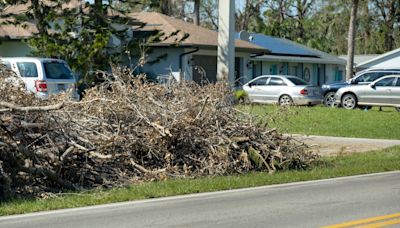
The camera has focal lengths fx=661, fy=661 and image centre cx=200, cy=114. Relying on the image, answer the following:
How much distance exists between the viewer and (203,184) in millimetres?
11680

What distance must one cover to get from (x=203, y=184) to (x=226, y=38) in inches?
468

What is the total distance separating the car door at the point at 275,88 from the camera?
32.1 m

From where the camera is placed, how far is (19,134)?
37.4 feet

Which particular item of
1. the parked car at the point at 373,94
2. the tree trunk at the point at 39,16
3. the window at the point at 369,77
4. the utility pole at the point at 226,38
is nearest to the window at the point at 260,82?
the parked car at the point at 373,94

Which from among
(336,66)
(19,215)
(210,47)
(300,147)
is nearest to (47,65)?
(300,147)

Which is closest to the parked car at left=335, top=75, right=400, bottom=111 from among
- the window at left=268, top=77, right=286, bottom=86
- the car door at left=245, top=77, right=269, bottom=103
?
the window at left=268, top=77, right=286, bottom=86

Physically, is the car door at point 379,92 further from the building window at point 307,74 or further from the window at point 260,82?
the building window at point 307,74

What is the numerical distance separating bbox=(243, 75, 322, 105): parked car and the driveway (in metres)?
11.6

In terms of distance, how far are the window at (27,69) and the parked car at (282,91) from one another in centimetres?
1329

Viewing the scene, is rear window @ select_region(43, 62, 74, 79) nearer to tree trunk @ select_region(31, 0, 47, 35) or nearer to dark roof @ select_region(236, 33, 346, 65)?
tree trunk @ select_region(31, 0, 47, 35)

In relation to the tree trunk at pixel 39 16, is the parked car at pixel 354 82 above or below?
below

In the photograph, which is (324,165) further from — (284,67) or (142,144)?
(284,67)

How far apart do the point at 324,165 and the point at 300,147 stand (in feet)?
2.94

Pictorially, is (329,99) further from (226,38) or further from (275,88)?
(226,38)
